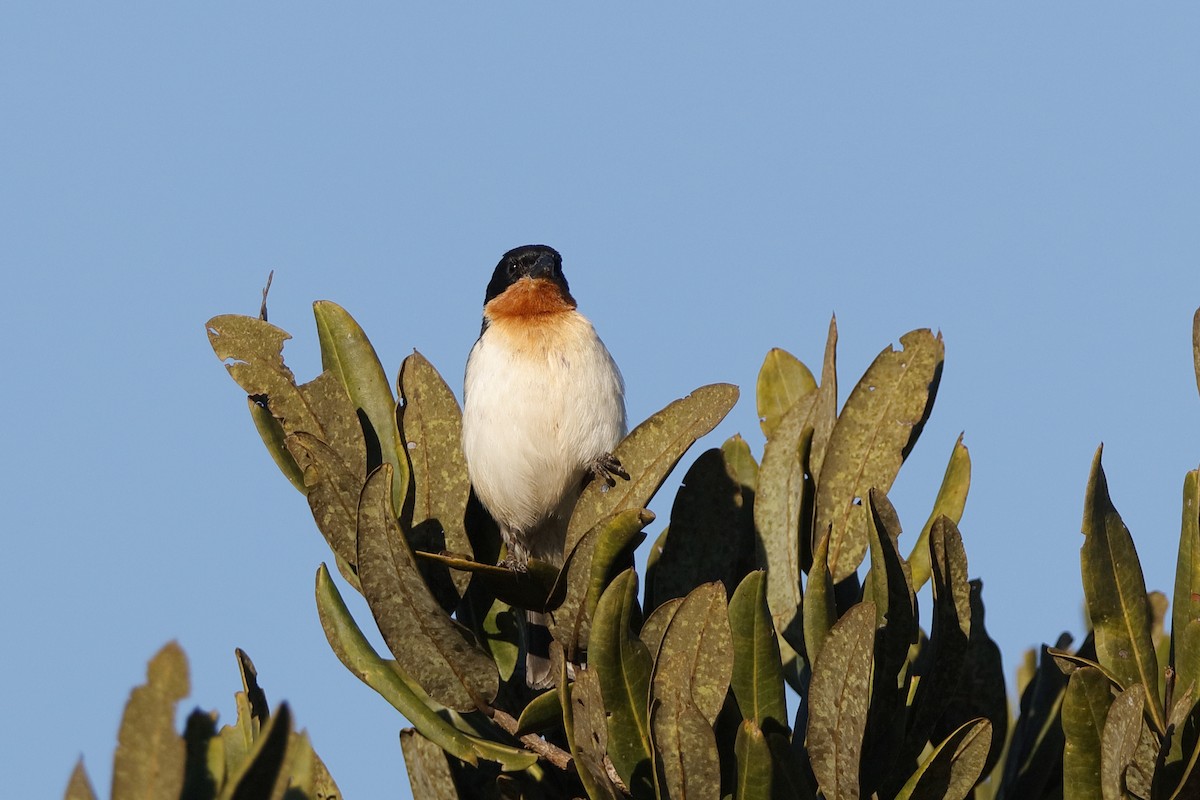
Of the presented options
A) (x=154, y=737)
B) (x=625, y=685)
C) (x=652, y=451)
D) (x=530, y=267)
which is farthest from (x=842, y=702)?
(x=530, y=267)

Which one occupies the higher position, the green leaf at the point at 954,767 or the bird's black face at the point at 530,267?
the bird's black face at the point at 530,267

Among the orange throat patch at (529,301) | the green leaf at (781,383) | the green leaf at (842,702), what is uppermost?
the orange throat patch at (529,301)

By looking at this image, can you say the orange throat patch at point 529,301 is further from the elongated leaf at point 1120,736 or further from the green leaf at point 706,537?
the elongated leaf at point 1120,736

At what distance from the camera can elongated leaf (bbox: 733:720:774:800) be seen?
11.0 ft

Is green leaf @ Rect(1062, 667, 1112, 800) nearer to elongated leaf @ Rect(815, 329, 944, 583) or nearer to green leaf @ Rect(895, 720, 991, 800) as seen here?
green leaf @ Rect(895, 720, 991, 800)

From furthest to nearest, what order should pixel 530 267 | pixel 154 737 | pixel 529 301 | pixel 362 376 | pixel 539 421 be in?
pixel 530 267
pixel 529 301
pixel 539 421
pixel 362 376
pixel 154 737

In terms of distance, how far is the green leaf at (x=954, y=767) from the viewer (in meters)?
3.51

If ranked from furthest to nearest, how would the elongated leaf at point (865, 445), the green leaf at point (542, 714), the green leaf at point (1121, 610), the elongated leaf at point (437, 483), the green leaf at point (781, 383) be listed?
the green leaf at point (781, 383) → the elongated leaf at point (437, 483) → the elongated leaf at point (865, 445) → the green leaf at point (542, 714) → the green leaf at point (1121, 610)

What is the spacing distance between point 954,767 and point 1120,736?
40 cm

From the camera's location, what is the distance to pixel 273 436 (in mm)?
4594

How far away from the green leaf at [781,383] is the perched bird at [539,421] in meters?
1.28

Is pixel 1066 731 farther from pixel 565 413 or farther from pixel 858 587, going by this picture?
pixel 565 413

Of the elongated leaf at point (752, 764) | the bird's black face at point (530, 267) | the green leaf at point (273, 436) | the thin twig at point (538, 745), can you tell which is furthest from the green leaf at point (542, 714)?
the bird's black face at point (530, 267)

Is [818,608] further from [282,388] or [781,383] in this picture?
[282,388]
